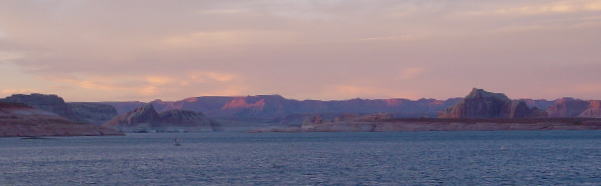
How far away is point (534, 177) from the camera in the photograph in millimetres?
65438

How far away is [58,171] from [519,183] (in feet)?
132

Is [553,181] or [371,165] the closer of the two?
[553,181]

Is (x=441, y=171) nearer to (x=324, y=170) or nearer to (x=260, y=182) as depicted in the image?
(x=324, y=170)

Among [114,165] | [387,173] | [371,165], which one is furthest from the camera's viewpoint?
[114,165]

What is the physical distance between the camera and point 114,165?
284 ft

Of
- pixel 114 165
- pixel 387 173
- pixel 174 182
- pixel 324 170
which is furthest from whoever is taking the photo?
pixel 114 165

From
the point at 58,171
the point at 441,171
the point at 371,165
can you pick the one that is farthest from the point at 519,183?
the point at 58,171

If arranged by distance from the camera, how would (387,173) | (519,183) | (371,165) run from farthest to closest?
(371,165), (387,173), (519,183)

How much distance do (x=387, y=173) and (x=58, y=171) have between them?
96.3 feet

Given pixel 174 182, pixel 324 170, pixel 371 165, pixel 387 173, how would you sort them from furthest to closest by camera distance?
pixel 371 165
pixel 324 170
pixel 387 173
pixel 174 182

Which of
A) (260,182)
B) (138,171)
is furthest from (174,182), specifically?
(138,171)

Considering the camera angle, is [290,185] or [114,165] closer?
[290,185]

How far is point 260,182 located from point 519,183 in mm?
17898

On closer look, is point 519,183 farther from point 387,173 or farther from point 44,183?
point 44,183
